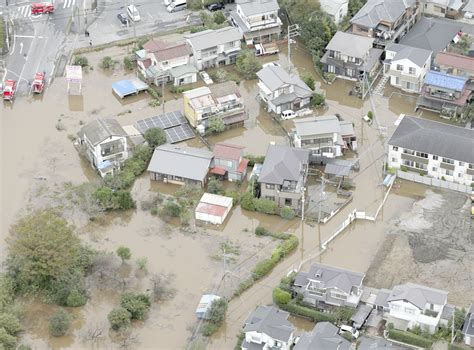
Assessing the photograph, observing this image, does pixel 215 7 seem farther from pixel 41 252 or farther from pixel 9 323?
pixel 9 323

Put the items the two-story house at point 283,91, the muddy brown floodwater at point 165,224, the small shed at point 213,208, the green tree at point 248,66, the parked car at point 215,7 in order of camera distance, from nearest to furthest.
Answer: the muddy brown floodwater at point 165,224
the small shed at point 213,208
the two-story house at point 283,91
the green tree at point 248,66
the parked car at point 215,7

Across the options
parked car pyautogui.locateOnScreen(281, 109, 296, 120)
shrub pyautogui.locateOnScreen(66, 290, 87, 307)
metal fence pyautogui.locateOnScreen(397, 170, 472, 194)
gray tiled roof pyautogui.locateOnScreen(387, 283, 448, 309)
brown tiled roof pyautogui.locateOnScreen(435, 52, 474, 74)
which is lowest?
shrub pyautogui.locateOnScreen(66, 290, 87, 307)

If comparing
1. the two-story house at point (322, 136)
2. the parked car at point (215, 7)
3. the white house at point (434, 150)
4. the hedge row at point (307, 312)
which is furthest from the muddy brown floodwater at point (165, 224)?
the parked car at point (215, 7)

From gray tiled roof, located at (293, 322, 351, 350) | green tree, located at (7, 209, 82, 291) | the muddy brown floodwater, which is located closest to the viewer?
gray tiled roof, located at (293, 322, 351, 350)

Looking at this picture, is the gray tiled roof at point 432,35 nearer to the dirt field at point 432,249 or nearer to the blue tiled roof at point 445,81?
the blue tiled roof at point 445,81

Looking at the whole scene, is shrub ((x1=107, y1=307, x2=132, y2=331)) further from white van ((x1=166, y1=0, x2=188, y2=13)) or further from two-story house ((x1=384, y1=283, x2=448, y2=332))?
white van ((x1=166, y1=0, x2=188, y2=13))

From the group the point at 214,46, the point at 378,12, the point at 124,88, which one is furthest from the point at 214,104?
the point at 378,12

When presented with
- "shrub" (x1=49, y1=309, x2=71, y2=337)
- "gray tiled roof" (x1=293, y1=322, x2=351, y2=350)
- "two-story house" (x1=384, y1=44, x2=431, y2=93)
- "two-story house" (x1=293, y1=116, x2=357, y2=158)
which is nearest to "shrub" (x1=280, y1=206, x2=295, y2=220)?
"two-story house" (x1=293, y1=116, x2=357, y2=158)

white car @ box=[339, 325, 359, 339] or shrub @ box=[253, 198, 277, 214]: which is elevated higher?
shrub @ box=[253, 198, 277, 214]
